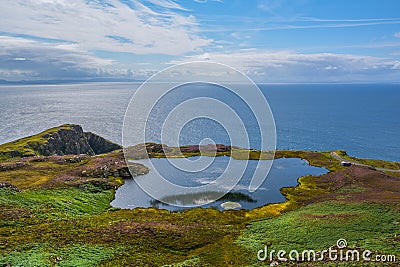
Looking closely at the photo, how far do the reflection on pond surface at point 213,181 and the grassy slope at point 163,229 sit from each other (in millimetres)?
3847

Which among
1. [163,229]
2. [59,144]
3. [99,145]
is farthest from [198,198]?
[99,145]

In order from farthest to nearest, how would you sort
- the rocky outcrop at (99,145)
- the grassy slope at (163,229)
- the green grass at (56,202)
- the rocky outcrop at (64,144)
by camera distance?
the rocky outcrop at (99,145)
the rocky outcrop at (64,144)
the green grass at (56,202)
the grassy slope at (163,229)

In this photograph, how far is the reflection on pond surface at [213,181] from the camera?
5697 cm

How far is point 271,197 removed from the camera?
60.2 metres

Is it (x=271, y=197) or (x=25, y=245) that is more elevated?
(x=25, y=245)

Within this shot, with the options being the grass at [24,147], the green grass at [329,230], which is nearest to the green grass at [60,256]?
the green grass at [329,230]

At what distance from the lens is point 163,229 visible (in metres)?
39.7

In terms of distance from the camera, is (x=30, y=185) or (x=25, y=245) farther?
(x=30, y=185)

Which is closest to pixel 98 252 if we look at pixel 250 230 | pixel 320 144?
pixel 250 230

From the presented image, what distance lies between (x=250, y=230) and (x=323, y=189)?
31.1 metres

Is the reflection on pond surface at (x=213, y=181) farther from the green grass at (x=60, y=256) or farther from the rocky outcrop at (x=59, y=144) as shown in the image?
the rocky outcrop at (x=59, y=144)

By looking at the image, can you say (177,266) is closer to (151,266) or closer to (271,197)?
(151,266)

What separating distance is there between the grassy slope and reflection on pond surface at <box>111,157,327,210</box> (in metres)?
3.85

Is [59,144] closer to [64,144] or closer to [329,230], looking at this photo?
[64,144]
